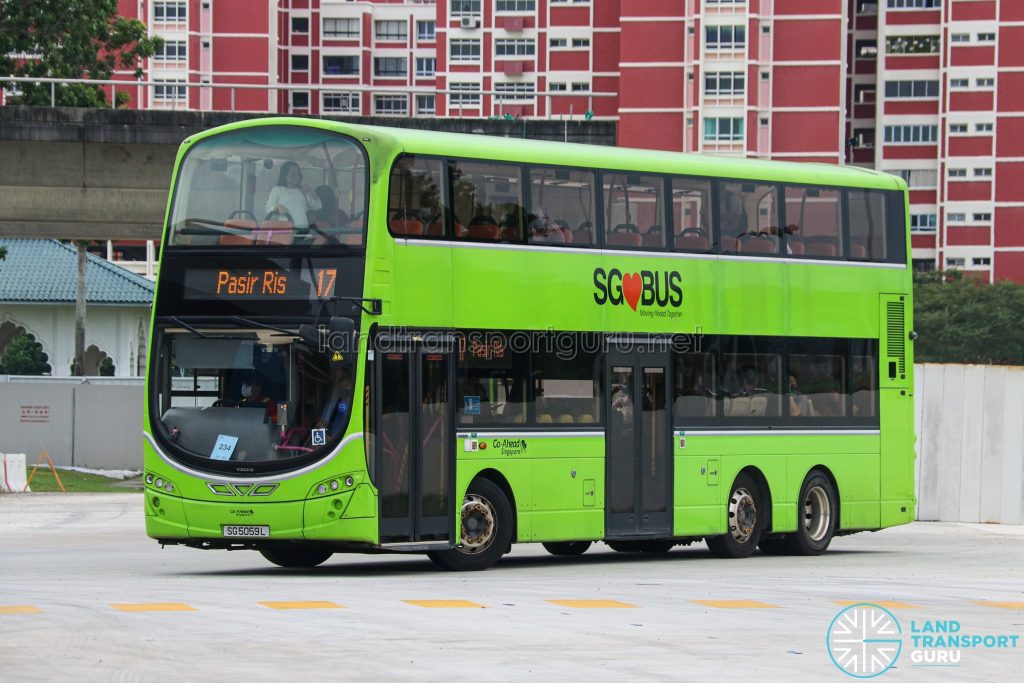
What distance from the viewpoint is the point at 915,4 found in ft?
387

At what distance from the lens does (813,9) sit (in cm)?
11344

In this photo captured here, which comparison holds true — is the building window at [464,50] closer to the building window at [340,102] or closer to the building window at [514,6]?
the building window at [514,6]

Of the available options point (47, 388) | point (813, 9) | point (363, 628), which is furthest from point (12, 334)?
point (363, 628)

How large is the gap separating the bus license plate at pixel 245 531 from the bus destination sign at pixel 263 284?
2222mm

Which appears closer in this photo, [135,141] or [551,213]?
[551,213]

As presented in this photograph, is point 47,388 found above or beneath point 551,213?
beneath

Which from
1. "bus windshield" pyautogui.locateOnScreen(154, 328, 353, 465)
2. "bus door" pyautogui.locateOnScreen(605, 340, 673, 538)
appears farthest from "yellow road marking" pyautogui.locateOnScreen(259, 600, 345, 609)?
"bus door" pyautogui.locateOnScreen(605, 340, 673, 538)

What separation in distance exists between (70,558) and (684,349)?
7637 mm

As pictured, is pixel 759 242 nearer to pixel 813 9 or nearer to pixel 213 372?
pixel 213 372

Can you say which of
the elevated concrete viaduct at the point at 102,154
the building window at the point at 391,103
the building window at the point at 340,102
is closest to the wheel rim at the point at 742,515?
the elevated concrete viaduct at the point at 102,154

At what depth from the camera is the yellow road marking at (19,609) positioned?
14055 mm

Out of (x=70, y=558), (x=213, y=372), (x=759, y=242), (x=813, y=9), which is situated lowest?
(x=70, y=558)

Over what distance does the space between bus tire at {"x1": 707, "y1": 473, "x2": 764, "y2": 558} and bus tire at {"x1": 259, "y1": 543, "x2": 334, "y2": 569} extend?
5.09 m

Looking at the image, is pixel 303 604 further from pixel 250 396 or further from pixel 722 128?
pixel 722 128
